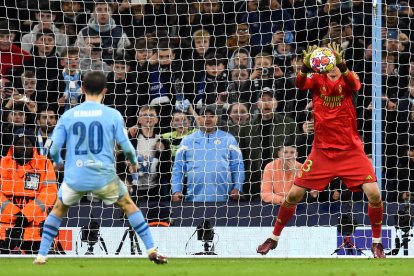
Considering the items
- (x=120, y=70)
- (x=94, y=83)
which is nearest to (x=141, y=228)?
(x=94, y=83)

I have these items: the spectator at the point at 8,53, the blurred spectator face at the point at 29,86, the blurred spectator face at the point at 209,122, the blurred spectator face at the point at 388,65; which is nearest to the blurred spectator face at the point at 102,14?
the spectator at the point at 8,53

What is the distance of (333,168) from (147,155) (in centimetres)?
389

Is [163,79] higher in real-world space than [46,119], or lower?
higher

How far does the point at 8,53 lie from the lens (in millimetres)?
16828

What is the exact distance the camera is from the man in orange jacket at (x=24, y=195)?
14.9 metres

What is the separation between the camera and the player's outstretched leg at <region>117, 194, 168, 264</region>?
35.3 ft

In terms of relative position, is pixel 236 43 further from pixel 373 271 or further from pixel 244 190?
pixel 373 271

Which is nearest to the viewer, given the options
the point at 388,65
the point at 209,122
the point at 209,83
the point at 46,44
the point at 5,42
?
the point at 209,122

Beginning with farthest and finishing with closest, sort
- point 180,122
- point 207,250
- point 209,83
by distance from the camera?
point 209,83 → point 180,122 → point 207,250

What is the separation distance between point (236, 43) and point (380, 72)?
2990 mm

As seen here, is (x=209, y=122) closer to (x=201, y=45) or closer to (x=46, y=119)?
(x=201, y=45)

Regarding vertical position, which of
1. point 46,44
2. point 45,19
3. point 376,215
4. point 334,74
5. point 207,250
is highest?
point 45,19

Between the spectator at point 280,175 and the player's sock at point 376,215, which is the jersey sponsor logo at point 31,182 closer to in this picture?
the spectator at point 280,175

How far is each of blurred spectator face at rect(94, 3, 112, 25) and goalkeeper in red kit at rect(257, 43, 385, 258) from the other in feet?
16.4
